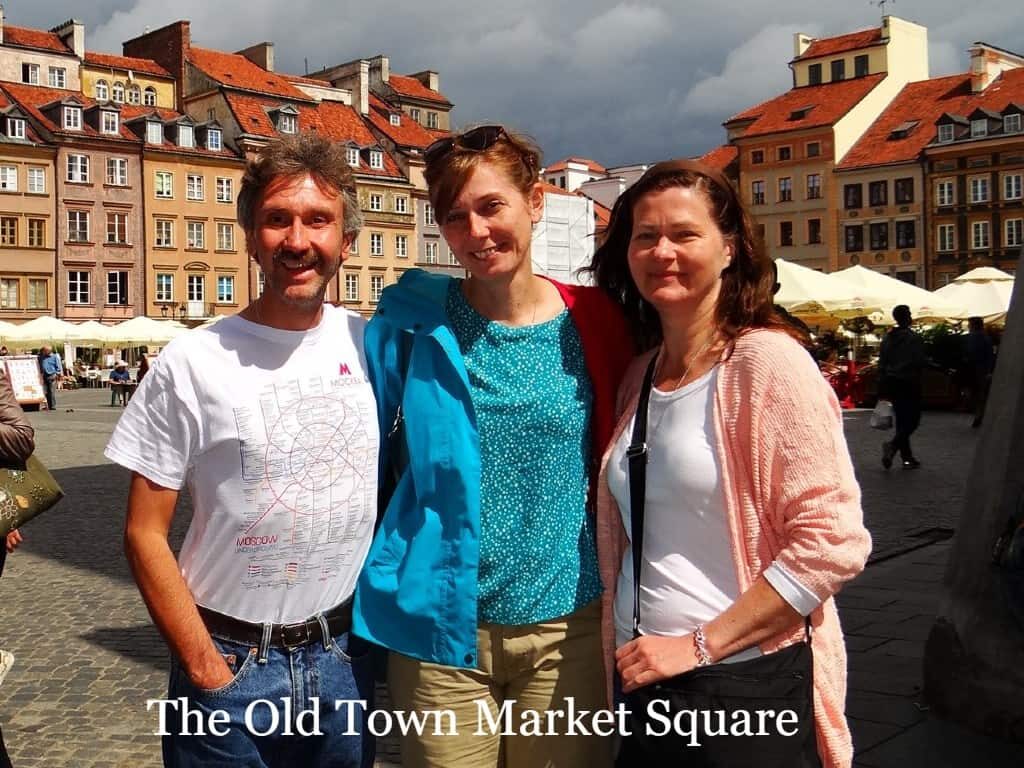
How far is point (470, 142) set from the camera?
8.81 feet

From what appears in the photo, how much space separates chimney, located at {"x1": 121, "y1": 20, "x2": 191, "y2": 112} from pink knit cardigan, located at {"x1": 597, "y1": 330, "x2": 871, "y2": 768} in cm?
6574

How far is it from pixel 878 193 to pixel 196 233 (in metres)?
34.9

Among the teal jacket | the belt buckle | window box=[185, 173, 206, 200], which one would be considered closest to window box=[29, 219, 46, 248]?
window box=[185, 173, 206, 200]

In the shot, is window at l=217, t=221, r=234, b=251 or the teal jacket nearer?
the teal jacket

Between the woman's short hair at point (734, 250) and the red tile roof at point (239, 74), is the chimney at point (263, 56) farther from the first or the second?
the woman's short hair at point (734, 250)

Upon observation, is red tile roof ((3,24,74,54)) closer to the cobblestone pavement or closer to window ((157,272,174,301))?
window ((157,272,174,301))

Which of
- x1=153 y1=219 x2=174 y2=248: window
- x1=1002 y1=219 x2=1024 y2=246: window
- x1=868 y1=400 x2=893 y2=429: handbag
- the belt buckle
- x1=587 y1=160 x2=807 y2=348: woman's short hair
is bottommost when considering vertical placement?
the belt buckle

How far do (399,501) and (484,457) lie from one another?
0.69 feet

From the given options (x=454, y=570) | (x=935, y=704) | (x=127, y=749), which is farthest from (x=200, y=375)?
(x=935, y=704)

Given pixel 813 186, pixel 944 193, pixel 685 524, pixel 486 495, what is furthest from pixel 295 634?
pixel 813 186

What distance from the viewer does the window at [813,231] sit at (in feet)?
202

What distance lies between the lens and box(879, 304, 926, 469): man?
1389 centimetres

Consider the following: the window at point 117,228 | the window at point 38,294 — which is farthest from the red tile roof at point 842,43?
the window at point 38,294

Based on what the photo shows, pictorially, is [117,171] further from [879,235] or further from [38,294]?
[879,235]
